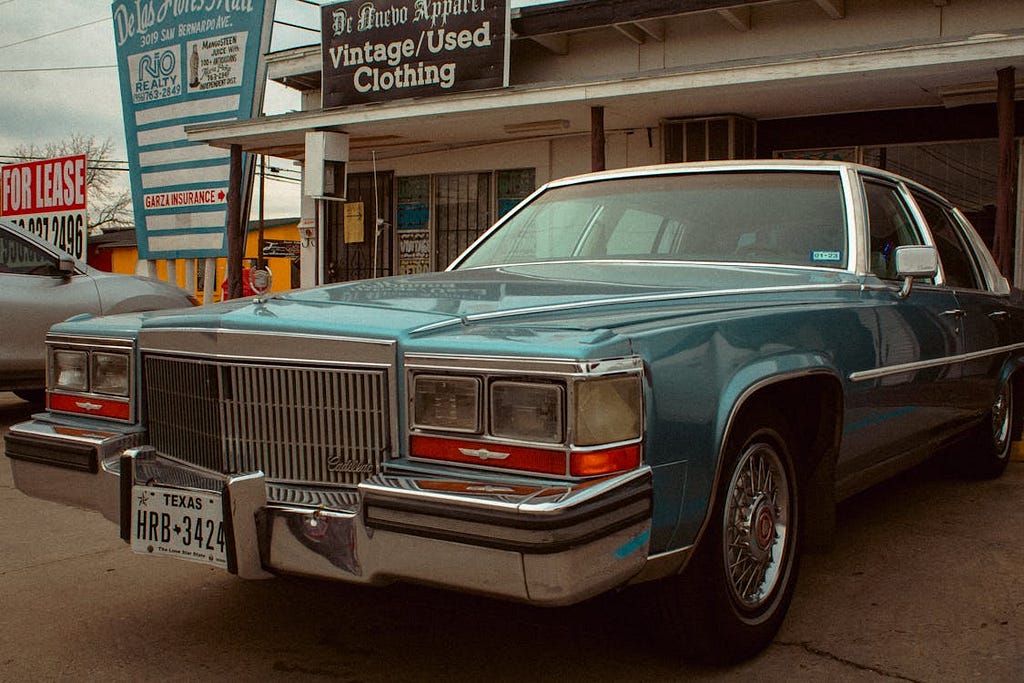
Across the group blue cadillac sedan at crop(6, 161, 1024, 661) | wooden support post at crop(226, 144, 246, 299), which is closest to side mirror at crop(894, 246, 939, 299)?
blue cadillac sedan at crop(6, 161, 1024, 661)

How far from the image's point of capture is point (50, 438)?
117 inches

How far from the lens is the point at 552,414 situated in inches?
84.8

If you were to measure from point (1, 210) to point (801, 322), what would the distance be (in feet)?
41.8

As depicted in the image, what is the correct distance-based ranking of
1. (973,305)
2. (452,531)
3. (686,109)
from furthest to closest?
(686,109) → (973,305) → (452,531)

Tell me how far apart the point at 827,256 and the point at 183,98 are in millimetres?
11660

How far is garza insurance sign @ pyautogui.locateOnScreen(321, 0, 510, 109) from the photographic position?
10.8 metres

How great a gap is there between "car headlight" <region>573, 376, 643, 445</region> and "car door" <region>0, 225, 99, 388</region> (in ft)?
19.0

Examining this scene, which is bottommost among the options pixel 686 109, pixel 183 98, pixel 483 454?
pixel 483 454

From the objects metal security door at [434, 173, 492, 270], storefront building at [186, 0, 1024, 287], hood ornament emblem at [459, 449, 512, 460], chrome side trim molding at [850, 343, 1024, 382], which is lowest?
hood ornament emblem at [459, 449, 512, 460]

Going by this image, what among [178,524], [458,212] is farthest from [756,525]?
[458,212]

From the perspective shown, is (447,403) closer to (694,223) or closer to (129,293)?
(694,223)

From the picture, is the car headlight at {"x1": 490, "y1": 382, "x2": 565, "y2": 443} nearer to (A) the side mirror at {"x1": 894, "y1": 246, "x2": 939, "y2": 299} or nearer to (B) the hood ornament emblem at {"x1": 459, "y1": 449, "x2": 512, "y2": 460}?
(B) the hood ornament emblem at {"x1": 459, "y1": 449, "x2": 512, "y2": 460}

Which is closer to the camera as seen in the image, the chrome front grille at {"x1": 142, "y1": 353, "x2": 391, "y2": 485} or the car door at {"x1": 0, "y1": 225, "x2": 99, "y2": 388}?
the chrome front grille at {"x1": 142, "y1": 353, "x2": 391, "y2": 485}

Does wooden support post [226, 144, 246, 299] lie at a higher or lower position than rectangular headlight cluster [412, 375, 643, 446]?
higher
